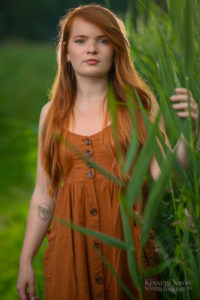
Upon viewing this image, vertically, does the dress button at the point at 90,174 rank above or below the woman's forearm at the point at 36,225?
above

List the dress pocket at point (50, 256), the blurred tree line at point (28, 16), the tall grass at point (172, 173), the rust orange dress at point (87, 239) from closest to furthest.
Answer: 1. the tall grass at point (172, 173)
2. the rust orange dress at point (87, 239)
3. the dress pocket at point (50, 256)
4. the blurred tree line at point (28, 16)

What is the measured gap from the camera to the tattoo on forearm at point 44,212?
158 centimetres

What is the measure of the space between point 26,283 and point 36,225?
7.7 inches

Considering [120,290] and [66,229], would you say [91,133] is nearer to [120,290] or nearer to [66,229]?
[66,229]

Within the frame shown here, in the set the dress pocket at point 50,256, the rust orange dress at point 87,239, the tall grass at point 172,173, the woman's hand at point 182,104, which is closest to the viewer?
the tall grass at point 172,173

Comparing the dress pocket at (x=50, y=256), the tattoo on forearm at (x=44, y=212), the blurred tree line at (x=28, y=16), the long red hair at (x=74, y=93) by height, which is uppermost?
the blurred tree line at (x=28, y=16)

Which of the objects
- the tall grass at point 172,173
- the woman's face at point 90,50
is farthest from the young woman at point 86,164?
the tall grass at point 172,173

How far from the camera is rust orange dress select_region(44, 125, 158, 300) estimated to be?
1.41 metres

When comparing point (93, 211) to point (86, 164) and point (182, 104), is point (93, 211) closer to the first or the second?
point (86, 164)

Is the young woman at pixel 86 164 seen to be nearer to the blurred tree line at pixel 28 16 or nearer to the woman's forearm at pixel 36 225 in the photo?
the woman's forearm at pixel 36 225

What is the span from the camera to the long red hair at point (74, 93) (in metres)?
1.47

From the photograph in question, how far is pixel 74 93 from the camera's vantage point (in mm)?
1638

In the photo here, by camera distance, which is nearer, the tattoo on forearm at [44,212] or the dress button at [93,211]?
the dress button at [93,211]

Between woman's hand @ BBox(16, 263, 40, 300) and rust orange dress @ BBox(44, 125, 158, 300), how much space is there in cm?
6
